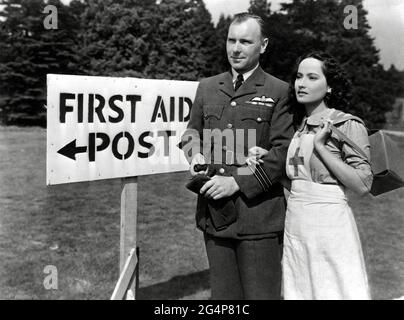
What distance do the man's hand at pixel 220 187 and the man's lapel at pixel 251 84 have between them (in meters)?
0.45

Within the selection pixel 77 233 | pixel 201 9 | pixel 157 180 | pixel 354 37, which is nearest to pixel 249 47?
pixel 77 233

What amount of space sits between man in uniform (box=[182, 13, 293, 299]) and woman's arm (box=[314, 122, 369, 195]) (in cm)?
26

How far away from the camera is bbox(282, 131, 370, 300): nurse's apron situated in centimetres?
219

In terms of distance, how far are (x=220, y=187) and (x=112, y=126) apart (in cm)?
90

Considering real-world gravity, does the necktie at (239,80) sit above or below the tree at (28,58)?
below

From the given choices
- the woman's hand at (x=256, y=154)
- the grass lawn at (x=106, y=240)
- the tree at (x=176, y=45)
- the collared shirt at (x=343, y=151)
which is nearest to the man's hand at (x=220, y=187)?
the woman's hand at (x=256, y=154)

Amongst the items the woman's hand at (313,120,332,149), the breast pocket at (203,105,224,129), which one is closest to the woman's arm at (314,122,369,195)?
the woman's hand at (313,120,332,149)

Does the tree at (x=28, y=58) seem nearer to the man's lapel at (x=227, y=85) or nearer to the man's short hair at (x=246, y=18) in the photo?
the man's lapel at (x=227, y=85)

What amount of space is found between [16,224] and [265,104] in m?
4.64

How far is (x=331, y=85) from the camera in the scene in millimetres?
2287

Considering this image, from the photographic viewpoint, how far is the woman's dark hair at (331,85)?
7.43 ft

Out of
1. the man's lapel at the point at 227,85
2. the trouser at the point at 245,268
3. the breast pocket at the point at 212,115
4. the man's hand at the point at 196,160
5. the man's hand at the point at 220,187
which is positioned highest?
the man's lapel at the point at 227,85

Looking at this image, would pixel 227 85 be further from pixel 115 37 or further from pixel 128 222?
pixel 115 37
